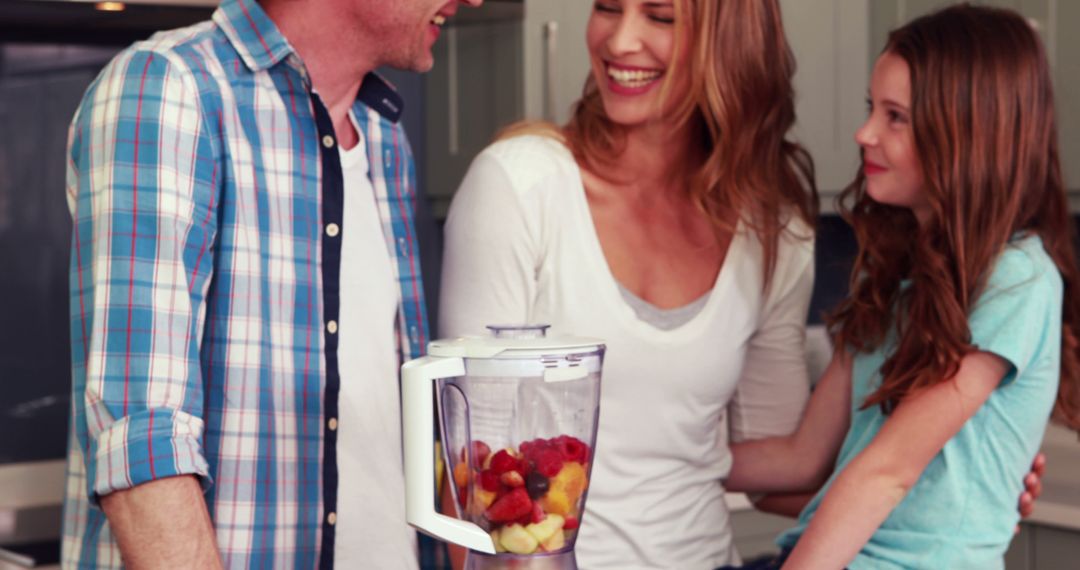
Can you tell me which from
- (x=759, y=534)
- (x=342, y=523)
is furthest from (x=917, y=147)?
(x=759, y=534)

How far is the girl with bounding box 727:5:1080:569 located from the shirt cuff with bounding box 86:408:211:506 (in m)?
0.65

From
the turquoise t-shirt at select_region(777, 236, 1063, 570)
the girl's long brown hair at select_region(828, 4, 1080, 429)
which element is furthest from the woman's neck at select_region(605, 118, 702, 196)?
the turquoise t-shirt at select_region(777, 236, 1063, 570)

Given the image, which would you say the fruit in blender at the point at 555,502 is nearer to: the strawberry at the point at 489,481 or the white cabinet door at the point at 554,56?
the strawberry at the point at 489,481

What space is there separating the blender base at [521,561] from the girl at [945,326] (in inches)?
18.6

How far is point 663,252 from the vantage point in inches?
63.0

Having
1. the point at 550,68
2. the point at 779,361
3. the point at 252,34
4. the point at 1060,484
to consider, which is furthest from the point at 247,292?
the point at 1060,484

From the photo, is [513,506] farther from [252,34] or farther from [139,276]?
[252,34]

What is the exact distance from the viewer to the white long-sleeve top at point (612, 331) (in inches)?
58.7

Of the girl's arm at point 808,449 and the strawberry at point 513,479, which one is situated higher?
the strawberry at point 513,479

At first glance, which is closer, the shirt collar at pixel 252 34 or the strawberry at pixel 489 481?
the strawberry at pixel 489 481

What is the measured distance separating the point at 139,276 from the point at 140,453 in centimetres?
15

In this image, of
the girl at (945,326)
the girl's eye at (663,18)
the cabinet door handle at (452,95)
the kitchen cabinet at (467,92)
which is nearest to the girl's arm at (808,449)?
the girl at (945,326)

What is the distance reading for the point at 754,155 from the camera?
1.66 meters

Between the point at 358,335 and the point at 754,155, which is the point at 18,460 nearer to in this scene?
the point at 358,335
